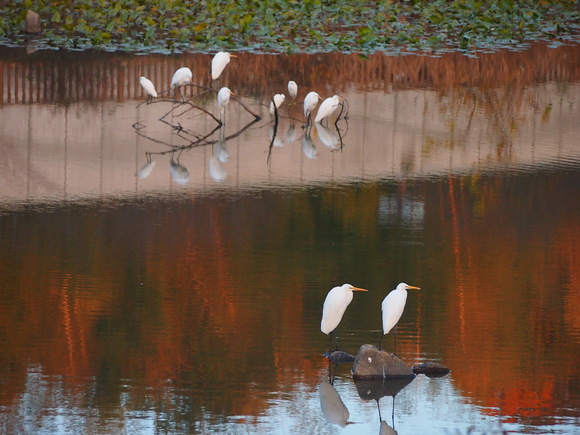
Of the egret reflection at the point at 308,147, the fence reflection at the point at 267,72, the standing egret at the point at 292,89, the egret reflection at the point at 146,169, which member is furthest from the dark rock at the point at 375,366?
the fence reflection at the point at 267,72

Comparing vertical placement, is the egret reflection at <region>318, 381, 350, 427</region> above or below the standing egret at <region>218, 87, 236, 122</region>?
below

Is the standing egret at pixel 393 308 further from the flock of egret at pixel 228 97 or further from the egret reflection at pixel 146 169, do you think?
the flock of egret at pixel 228 97

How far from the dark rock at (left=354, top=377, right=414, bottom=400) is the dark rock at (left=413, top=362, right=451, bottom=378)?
0.09m

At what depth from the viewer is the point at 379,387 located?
5629 mm

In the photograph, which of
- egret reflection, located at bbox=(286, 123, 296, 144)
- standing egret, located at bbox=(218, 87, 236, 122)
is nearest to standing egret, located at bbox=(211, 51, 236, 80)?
standing egret, located at bbox=(218, 87, 236, 122)

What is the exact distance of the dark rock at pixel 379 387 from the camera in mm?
5543

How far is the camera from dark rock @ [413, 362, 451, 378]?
5781 millimetres

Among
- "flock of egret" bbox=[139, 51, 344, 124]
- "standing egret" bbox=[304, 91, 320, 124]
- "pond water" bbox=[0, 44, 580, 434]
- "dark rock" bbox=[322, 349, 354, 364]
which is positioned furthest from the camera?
"standing egret" bbox=[304, 91, 320, 124]

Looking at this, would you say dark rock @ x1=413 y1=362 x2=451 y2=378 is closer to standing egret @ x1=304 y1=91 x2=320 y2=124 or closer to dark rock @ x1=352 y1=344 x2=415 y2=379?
dark rock @ x1=352 y1=344 x2=415 y2=379

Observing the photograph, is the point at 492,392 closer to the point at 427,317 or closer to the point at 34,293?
the point at 427,317

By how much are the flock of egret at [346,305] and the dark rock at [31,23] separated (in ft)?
44.2

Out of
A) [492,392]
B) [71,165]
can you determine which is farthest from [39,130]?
[492,392]

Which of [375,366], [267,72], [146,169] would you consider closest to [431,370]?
[375,366]

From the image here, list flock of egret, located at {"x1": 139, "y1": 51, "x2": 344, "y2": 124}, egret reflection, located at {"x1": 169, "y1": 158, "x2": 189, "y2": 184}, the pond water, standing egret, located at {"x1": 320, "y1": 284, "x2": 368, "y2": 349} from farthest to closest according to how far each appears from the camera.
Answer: flock of egret, located at {"x1": 139, "y1": 51, "x2": 344, "y2": 124}
egret reflection, located at {"x1": 169, "y1": 158, "x2": 189, "y2": 184}
standing egret, located at {"x1": 320, "y1": 284, "x2": 368, "y2": 349}
the pond water
